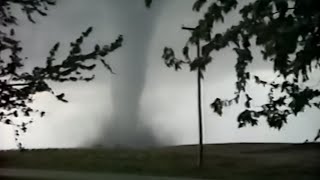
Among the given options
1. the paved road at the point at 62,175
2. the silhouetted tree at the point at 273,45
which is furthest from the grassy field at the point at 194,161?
the silhouetted tree at the point at 273,45

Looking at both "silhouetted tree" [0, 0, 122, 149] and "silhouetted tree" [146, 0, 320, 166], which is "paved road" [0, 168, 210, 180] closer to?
"silhouetted tree" [0, 0, 122, 149]

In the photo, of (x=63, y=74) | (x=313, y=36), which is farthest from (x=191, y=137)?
(x=313, y=36)

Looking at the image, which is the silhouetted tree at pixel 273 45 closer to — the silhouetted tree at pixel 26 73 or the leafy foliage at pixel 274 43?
the leafy foliage at pixel 274 43

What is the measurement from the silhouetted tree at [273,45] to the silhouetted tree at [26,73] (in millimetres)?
970

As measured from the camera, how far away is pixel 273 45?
198 cm

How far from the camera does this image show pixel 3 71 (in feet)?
12.0

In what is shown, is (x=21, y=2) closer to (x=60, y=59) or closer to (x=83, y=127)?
(x=60, y=59)

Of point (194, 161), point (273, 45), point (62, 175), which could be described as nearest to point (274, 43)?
point (273, 45)

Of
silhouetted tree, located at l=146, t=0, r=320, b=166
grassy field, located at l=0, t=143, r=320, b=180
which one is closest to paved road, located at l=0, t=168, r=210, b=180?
grassy field, located at l=0, t=143, r=320, b=180

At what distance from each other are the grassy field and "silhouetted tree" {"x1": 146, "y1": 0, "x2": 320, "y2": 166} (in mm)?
245

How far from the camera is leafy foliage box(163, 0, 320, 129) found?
1.91m

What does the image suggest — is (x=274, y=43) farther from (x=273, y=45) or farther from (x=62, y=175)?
(x=62, y=175)

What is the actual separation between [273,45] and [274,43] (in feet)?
0.05

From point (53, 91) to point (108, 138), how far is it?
0.56 meters
